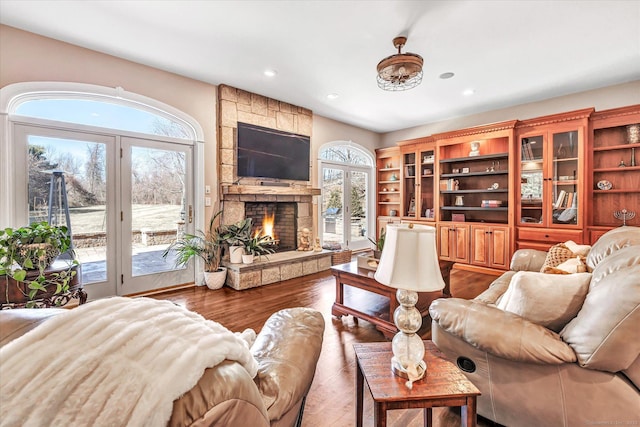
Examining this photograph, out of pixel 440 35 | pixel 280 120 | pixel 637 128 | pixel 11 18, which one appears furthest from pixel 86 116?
pixel 637 128

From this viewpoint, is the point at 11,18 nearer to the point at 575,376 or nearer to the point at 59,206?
the point at 59,206

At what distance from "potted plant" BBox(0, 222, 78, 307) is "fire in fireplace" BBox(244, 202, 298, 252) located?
8.34 feet

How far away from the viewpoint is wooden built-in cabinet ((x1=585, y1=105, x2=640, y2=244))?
146 inches

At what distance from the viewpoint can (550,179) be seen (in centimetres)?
416

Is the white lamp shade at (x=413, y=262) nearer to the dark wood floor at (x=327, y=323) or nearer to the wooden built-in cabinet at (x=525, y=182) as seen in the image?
the dark wood floor at (x=327, y=323)

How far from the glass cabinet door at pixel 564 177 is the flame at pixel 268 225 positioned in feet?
13.9

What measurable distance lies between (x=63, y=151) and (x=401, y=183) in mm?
5286

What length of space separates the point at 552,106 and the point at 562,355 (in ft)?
Result: 15.1

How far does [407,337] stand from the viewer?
1205 millimetres

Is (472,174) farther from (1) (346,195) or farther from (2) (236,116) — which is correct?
(2) (236,116)

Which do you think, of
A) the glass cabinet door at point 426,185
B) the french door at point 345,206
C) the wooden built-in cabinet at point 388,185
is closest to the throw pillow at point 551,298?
the glass cabinet door at point 426,185

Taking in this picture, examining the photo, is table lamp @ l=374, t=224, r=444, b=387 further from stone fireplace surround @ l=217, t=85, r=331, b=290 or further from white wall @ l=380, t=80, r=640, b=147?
white wall @ l=380, t=80, r=640, b=147

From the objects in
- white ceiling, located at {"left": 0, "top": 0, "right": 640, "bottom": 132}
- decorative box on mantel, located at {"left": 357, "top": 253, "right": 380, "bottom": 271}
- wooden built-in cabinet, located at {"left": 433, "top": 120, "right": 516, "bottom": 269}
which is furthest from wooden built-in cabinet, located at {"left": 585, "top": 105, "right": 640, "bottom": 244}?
decorative box on mantel, located at {"left": 357, "top": 253, "right": 380, "bottom": 271}

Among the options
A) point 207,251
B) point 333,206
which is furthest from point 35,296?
point 333,206
